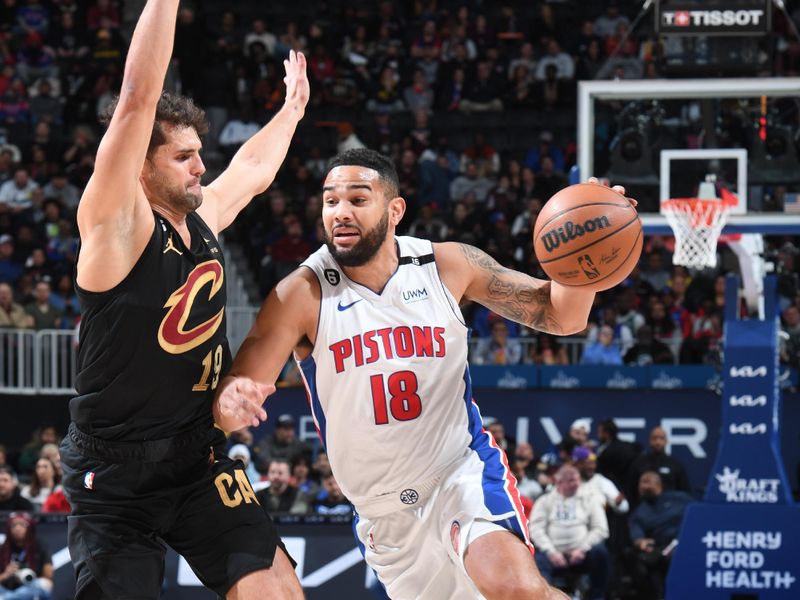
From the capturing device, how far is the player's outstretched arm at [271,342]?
4.61 metres

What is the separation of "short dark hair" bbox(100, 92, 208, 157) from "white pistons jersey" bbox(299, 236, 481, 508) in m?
0.84

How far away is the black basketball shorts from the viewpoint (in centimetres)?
469

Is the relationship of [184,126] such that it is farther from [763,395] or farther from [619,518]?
[619,518]

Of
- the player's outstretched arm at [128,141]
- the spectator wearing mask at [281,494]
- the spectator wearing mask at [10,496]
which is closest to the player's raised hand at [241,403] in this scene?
the player's outstretched arm at [128,141]

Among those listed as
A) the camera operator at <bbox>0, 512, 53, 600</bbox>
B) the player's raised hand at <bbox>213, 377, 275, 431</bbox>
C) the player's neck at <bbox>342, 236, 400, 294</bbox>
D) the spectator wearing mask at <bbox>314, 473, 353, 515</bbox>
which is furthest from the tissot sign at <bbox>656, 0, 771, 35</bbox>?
the camera operator at <bbox>0, 512, 53, 600</bbox>

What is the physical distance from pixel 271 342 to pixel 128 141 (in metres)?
1.13

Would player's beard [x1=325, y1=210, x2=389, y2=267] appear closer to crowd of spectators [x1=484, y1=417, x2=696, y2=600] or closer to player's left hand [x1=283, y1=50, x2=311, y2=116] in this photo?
player's left hand [x1=283, y1=50, x2=311, y2=116]

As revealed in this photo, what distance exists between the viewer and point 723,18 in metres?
9.70

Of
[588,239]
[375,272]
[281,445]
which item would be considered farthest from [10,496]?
[588,239]

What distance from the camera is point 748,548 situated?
32.8ft

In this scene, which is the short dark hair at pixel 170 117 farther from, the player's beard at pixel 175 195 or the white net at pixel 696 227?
the white net at pixel 696 227

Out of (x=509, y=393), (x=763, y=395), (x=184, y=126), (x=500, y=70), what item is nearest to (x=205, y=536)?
(x=184, y=126)

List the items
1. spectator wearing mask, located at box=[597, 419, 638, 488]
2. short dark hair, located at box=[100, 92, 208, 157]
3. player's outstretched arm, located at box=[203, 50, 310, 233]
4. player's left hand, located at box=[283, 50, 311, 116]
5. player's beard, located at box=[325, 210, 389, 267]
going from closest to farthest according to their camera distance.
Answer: short dark hair, located at box=[100, 92, 208, 157]
player's beard, located at box=[325, 210, 389, 267]
player's outstretched arm, located at box=[203, 50, 310, 233]
player's left hand, located at box=[283, 50, 311, 116]
spectator wearing mask, located at box=[597, 419, 638, 488]

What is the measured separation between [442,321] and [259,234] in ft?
37.5
